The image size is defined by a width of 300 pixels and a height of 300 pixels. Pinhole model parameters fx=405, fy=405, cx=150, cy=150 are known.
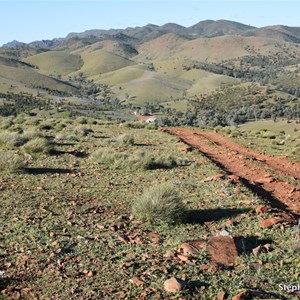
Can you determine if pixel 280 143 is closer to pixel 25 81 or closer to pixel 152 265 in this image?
pixel 152 265

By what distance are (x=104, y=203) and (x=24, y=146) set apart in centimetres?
707

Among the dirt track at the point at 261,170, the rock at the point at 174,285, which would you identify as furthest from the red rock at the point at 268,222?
the rock at the point at 174,285

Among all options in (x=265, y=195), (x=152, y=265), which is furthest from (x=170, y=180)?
(x=152, y=265)

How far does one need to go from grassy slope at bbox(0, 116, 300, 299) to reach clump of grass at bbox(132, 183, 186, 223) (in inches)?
8.9

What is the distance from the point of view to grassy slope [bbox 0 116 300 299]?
5.82 metres

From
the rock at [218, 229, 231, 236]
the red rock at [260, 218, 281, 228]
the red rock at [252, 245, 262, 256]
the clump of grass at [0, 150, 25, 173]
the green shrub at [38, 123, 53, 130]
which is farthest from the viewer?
the green shrub at [38, 123, 53, 130]

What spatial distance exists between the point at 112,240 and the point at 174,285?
2.02 metres

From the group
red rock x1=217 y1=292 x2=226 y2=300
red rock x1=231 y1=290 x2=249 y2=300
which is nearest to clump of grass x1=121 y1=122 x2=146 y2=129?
red rock x1=217 y1=292 x2=226 y2=300

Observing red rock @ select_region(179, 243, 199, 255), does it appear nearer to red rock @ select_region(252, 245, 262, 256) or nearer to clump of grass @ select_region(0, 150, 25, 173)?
red rock @ select_region(252, 245, 262, 256)

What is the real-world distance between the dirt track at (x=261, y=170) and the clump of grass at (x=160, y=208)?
9.47ft

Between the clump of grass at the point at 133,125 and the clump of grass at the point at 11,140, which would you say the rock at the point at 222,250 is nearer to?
the clump of grass at the point at 11,140

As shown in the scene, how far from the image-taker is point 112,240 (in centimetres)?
738

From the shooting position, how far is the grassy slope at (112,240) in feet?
19.1

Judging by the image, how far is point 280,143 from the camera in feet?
75.6
